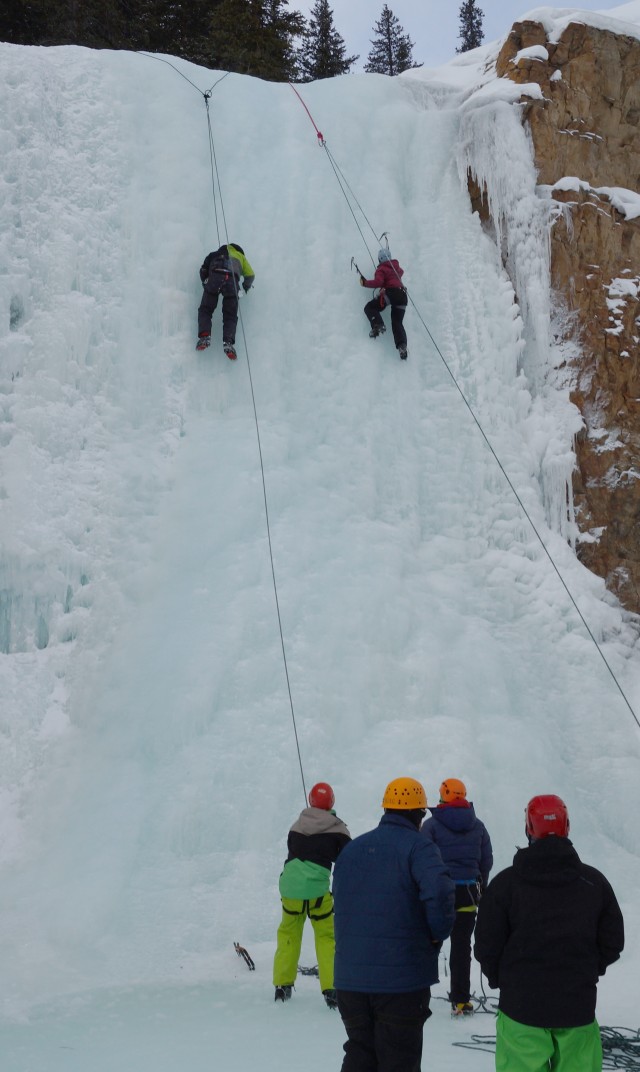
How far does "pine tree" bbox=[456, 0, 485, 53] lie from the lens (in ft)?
88.6

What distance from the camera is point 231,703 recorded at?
6910mm

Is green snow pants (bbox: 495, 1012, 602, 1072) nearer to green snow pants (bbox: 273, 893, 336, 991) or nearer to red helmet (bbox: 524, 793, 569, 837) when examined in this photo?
red helmet (bbox: 524, 793, 569, 837)

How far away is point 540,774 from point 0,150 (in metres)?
7.61

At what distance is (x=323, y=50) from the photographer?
22312 millimetres

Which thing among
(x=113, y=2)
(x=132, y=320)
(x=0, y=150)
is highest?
(x=113, y=2)

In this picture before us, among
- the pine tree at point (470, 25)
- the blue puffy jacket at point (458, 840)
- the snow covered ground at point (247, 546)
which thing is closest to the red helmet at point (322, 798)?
the blue puffy jacket at point (458, 840)

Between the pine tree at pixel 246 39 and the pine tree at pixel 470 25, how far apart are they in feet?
40.6

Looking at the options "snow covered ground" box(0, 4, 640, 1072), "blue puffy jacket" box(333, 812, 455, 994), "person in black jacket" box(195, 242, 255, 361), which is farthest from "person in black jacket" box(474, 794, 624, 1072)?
"person in black jacket" box(195, 242, 255, 361)

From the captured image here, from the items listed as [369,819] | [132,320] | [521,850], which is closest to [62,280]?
[132,320]

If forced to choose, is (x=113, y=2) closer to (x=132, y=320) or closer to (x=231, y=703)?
(x=132, y=320)

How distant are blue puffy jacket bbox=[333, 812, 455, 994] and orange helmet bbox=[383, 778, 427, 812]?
94 millimetres

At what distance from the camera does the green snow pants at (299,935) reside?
4590 millimetres

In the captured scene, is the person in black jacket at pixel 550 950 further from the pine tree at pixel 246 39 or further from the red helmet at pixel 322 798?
the pine tree at pixel 246 39

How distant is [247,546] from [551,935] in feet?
17.8
